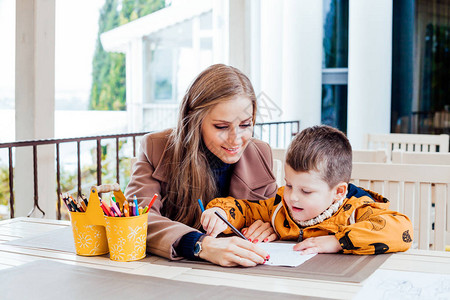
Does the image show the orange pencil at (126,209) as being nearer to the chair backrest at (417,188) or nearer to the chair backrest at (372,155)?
the chair backrest at (417,188)

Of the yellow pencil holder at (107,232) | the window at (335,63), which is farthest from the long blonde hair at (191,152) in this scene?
the window at (335,63)

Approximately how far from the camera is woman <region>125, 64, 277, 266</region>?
1.42m

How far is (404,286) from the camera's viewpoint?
927 millimetres

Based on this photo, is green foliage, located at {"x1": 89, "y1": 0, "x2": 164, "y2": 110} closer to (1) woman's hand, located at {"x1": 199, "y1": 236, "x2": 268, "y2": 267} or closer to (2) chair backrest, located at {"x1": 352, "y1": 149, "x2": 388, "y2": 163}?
(2) chair backrest, located at {"x1": 352, "y1": 149, "x2": 388, "y2": 163}

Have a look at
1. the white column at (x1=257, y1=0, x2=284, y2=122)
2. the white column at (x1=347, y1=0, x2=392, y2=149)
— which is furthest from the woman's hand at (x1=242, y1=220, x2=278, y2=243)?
the white column at (x1=257, y1=0, x2=284, y2=122)

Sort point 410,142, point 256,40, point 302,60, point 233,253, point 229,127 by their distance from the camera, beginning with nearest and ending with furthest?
point 233,253, point 229,127, point 410,142, point 302,60, point 256,40

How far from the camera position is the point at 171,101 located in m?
7.64

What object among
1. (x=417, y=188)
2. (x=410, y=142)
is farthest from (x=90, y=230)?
(x=410, y=142)

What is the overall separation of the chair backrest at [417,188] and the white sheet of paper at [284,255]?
0.49 m

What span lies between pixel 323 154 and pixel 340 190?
100 millimetres

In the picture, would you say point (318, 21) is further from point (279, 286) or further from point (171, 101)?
point (279, 286)

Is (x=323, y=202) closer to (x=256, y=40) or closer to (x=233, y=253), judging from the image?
(x=233, y=253)

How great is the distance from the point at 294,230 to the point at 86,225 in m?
0.50

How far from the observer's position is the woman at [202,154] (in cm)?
142
